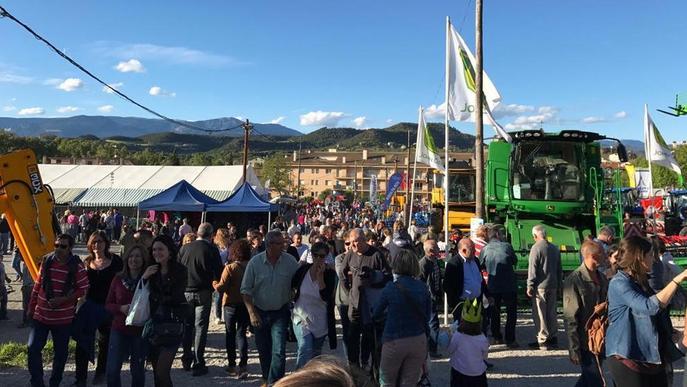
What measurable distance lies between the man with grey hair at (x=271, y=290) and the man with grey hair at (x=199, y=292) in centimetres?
123

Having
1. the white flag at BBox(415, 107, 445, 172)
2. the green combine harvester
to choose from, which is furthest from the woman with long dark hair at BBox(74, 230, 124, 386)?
the white flag at BBox(415, 107, 445, 172)

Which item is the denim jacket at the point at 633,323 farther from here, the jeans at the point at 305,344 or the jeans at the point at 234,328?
the jeans at the point at 234,328

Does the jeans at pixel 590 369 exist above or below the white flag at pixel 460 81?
below

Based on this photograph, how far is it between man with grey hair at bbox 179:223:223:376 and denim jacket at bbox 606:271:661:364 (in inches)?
182

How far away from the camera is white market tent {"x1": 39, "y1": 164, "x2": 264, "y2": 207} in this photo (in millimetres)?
27125

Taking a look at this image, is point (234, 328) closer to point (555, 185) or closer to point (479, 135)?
point (479, 135)

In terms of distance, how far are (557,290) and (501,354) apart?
4.39 feet

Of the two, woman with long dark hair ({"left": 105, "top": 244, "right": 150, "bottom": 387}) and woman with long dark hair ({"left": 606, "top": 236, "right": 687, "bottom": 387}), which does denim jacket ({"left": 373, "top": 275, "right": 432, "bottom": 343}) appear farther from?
woman with long dark hair ({"left": 105, "top": 244, "right": 150, "bottom": 387})

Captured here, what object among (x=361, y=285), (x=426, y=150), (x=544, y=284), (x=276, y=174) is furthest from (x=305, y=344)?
(x=276, y=174)

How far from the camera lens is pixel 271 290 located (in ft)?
18.1

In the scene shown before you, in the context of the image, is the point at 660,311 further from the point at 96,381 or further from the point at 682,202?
the point at 682,202

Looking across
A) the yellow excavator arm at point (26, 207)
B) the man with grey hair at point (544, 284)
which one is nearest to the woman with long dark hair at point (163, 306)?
the yellow excavator arm at point (26, 207)

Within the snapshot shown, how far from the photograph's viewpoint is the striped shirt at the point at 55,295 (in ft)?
17.7

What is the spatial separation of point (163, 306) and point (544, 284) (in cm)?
532
